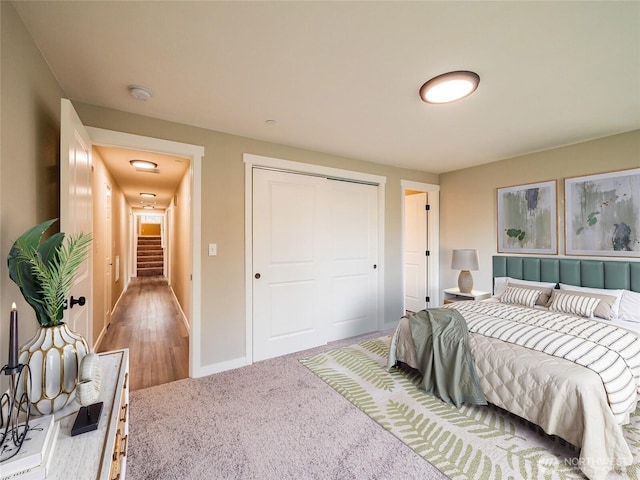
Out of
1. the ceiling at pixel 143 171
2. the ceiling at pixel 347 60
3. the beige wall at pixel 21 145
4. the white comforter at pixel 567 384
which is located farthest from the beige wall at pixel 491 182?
the beige wall at pixel 21 145

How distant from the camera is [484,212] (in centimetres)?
410

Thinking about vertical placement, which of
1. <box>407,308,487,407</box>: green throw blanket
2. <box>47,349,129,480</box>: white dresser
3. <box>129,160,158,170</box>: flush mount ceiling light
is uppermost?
<box>129,160,158,170</box>: flush mount ceiling light

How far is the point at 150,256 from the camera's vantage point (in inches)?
419

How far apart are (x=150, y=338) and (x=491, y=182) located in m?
5.17

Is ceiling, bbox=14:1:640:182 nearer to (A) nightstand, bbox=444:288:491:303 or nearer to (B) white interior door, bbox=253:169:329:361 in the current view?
(B) white interior door, bbox=253:169:329:361

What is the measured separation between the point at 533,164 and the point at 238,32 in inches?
148

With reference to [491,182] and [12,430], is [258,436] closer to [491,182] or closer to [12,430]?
[12,430]

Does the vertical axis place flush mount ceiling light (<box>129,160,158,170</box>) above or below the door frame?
above

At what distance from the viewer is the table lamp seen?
3.77 m

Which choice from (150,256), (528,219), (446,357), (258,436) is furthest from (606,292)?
(150,256)

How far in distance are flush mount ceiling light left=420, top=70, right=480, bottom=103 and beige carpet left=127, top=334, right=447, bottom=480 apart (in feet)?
7.83

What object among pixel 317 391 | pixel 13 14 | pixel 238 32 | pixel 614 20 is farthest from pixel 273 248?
pixel 614 20

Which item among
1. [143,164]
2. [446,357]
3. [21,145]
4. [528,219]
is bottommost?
[446,357]

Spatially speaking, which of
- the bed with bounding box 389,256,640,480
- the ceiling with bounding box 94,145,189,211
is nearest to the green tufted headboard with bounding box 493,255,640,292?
the bed with bounding box 389,256,640,480
